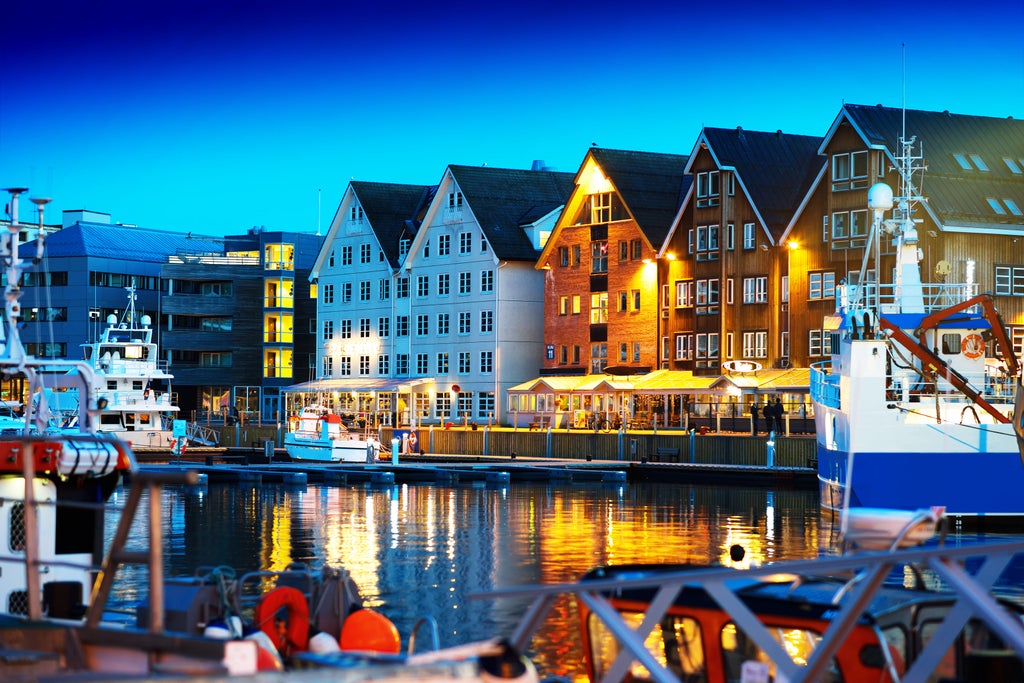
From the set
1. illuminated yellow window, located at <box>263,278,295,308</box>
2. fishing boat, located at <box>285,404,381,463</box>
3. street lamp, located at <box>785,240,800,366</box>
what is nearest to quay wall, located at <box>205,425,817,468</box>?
fishing boat, located at <box>285,404,381,463</box>

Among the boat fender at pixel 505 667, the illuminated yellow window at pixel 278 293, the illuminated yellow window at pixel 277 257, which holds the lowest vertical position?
the boat fender at pixel 505 667

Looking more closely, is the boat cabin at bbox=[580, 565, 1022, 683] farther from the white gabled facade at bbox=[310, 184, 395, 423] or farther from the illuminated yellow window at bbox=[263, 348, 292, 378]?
the illuminated yellow window at bbox=[263, 348, 292, 378]

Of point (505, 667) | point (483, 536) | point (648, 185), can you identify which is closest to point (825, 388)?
point (483, 536)

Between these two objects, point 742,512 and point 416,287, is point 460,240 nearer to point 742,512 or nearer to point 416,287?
point 416,287

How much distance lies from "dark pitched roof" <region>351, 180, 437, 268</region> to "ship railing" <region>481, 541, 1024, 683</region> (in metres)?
93.2

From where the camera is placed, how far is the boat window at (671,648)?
14.9m

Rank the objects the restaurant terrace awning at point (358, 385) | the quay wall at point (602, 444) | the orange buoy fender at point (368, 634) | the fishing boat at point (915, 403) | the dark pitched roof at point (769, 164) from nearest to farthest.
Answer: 1. the orange buoy fender at point (368, 634)
2. the fishing boat at point (915, 403)
3. the quay wall at point (602, 444)
4. the dark pitched roof at point (769, 164)
5. the restaurant terrace awning at point (358, 385)

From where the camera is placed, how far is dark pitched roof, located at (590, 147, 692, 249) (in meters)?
88.7

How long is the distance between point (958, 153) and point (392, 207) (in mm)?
44133

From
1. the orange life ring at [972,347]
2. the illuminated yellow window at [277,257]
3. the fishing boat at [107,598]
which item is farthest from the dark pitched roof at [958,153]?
the illuminated yellow window at [277,257]

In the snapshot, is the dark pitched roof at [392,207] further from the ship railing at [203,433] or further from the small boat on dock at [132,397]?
the small boat on dock at [132,397]

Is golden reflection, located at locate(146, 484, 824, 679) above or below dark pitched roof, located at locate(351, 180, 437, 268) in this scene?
below

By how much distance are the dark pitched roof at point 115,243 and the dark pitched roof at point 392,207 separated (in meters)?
Result: 23.5

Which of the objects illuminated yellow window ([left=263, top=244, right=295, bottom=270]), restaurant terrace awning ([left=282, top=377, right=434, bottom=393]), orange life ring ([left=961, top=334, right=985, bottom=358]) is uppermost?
illuminated yellow window ([left=263, top=244, right=295, bottom=270])
